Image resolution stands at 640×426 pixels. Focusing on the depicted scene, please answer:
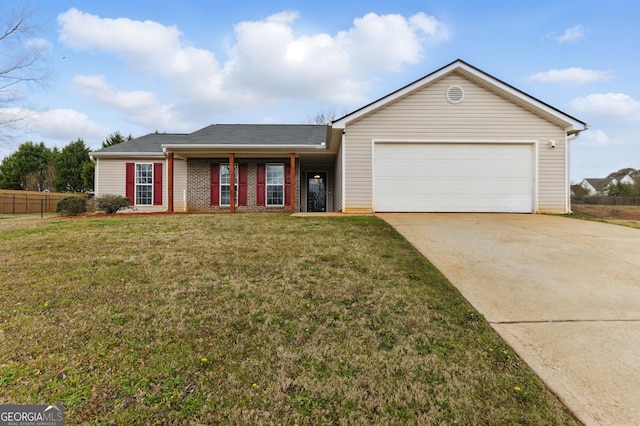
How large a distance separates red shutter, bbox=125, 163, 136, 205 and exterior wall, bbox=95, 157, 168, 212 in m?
0.13

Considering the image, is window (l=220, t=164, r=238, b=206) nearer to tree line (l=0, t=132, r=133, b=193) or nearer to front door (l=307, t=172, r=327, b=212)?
front door (l=307, t=172, r=327, b=212)

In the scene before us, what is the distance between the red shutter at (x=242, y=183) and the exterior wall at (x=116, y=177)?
11.3 ft

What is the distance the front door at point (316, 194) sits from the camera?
17.1 m

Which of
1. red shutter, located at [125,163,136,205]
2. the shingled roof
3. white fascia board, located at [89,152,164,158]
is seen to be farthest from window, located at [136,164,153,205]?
the shingled roof

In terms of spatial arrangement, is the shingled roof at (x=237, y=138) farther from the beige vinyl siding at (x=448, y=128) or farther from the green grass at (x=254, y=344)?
the green grass at (x=254, y=344)

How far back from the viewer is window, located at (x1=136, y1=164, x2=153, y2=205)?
14172 millimetres

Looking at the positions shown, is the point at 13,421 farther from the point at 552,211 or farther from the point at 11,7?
the point at 552,211

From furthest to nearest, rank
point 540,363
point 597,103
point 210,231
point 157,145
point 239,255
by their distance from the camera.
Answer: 1. point 597,103
2. point 157,145
3. point 210,231
4. point 239,255
5. point 540,363

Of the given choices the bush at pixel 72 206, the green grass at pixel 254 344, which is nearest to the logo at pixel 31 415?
the green grass at pixel 254 344

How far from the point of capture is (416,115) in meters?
10.2

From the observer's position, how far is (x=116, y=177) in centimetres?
1411

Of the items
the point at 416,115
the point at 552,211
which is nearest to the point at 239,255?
the point at 416,115

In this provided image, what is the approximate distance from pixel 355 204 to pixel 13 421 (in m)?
8.99

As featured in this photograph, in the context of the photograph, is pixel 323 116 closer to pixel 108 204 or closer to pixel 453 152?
pixel 453 152
